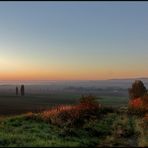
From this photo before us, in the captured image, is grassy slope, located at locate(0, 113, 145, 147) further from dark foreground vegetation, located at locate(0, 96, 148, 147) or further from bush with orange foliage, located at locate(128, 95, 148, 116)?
bush with orange foliage, located at locate(128, 95, 148, 116)

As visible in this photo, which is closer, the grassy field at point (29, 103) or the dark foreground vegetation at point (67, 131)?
the dark foreground vegetation at point (67, 131)

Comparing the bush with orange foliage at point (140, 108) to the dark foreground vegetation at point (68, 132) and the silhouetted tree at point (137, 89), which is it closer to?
the dark foreground vegetation at point (68, 132)

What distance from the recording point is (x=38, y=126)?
24.6m

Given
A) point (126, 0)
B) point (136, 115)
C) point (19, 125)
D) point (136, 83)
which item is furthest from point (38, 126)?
point (136, 83)

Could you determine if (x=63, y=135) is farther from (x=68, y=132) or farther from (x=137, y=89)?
(x=137, y=89)

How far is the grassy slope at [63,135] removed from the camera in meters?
18.6

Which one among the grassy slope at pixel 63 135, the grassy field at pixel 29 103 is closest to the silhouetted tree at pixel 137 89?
the grassy field at pixel 29 103

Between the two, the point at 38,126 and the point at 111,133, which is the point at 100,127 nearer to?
the point at 111,133

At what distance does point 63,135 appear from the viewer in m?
21.8

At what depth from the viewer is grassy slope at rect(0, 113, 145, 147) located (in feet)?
61.0

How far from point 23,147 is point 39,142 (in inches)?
54.7

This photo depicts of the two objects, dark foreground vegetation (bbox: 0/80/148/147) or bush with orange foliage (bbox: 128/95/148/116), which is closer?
dark foreground vegetation (bbox: 0/80/148/147)

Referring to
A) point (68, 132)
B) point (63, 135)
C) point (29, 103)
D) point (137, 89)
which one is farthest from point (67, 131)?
point (29, 103)

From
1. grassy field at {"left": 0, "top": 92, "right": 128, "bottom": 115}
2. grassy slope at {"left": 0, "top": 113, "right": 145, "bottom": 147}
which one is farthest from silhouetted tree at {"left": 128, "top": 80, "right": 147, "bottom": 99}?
grassy slope at {"left": 0, "top": 113, "right": 145, "bottom": 147}
